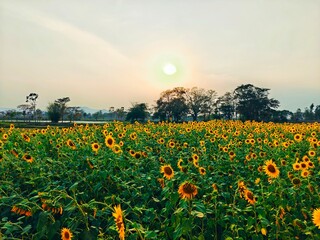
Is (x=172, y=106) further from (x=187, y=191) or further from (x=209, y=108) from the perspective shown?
(x=187, y=191)

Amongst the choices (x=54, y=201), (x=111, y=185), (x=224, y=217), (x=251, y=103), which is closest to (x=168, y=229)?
(x=224, y=217)

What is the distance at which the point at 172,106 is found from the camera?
79000mm

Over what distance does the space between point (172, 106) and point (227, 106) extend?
1640cm

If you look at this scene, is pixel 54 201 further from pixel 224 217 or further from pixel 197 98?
pixel 197 98

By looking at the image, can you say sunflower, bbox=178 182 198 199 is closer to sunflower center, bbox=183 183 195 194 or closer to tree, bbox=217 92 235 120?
sunflower center, bbox=183 183 195 194

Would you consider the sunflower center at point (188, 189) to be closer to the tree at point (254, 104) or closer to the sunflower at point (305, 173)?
the sunflower at point (305, 173)

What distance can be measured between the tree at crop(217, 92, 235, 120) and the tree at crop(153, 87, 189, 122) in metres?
10.8

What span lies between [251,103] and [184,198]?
2903 inches

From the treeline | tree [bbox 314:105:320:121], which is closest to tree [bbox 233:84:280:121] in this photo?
the treeline

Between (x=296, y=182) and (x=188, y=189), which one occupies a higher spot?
(x=188, y=189)

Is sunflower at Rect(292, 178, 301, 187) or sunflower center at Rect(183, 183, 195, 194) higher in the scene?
sunflower center at Rect(183, 183, 195, 194)

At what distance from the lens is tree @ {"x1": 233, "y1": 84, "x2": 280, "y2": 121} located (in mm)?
72006

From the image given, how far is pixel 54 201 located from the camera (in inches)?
107

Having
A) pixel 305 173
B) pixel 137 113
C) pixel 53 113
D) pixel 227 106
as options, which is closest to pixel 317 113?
pixel 227 106
